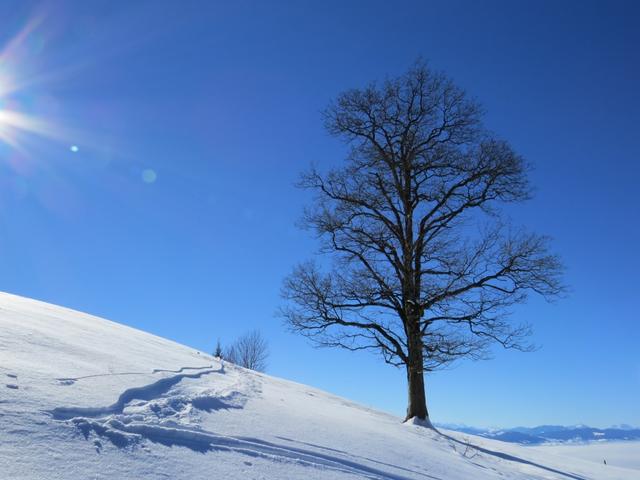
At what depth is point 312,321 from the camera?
10742 mm

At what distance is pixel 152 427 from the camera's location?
3.12 meters

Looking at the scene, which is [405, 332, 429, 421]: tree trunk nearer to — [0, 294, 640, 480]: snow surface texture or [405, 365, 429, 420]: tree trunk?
[405, 365, 429, 420]: tree trunk

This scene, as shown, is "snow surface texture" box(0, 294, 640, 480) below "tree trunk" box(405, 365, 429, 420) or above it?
below

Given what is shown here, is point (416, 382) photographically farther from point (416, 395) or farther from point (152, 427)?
point (152, 427)

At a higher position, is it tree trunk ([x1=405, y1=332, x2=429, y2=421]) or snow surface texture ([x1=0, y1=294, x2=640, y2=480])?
tree trunk ([x1=405, y1=332, x2=429, y2=421])

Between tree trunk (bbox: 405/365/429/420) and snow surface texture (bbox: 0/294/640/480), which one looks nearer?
snow surface texture (bbox: 0/294/640/480)

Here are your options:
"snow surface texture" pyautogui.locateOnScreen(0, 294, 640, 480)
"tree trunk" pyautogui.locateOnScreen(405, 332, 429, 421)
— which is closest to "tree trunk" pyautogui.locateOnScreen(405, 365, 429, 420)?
"tree trunk" pyautogui.locateOnScreen(405, 332, 429, 421)

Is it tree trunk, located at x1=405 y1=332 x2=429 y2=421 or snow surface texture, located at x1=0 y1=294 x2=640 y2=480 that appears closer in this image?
snow surface texture, located at x1=0 y1=294 x2=640 y2=480

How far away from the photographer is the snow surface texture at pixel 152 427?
8.35 ft

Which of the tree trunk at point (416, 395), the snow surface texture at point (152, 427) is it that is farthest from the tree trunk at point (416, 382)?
the snow surface texture at point (152, 427)

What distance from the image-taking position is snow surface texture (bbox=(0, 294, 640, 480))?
8.35ft

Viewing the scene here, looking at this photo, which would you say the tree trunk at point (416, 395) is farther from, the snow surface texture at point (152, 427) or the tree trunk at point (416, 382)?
the snow surface texture at point (152, 427)

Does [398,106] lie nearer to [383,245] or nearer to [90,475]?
[383,245]

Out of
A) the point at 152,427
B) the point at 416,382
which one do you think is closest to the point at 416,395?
the point at 416,382
